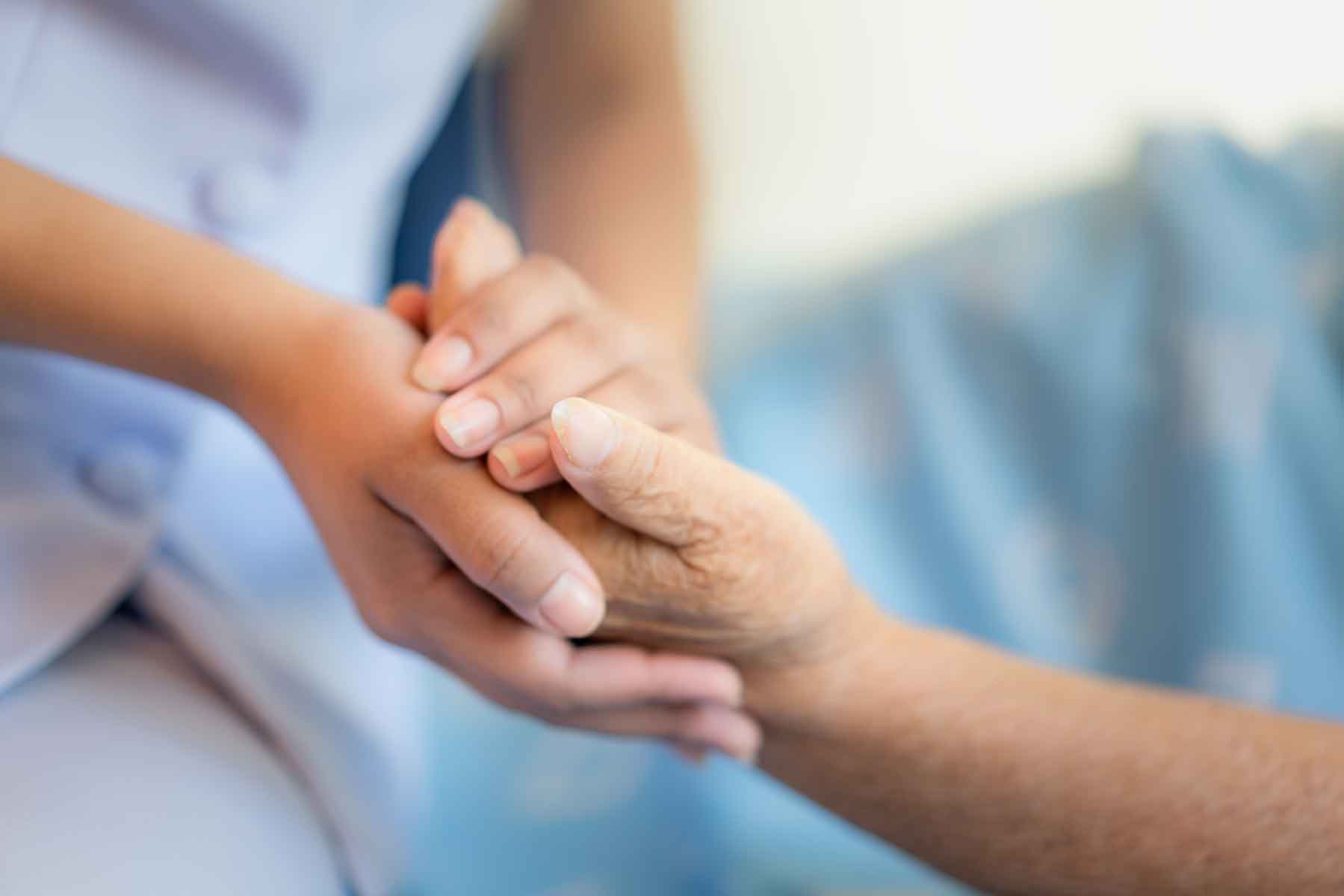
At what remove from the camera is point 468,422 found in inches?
18.2

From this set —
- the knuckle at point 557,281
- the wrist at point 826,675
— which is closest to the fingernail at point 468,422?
the knuckle at point 557,281

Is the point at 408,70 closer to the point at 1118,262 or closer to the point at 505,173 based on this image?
the point at 505,173

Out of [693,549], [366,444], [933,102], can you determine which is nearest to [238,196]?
[366,444]

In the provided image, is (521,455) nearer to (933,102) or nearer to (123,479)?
(123,479)

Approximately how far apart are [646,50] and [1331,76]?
566 mm

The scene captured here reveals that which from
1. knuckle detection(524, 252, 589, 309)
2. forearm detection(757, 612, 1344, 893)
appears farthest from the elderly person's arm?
Result: knuckle detection(524, 252, 589, 309)

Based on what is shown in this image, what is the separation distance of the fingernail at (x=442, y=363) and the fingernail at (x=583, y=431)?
102mm

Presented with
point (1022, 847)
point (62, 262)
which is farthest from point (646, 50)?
point (1022, 847)

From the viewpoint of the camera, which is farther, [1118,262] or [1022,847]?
[1118,262]

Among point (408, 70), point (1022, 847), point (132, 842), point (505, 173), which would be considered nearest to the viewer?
point (132, 842)

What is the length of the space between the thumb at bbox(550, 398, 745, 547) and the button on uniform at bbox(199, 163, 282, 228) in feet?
1.00

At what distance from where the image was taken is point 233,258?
534mm

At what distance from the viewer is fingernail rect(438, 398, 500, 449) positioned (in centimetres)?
46

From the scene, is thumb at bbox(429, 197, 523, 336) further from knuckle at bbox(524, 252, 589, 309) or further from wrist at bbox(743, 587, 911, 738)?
wrist at bbox(743, 587, 911, 738)
